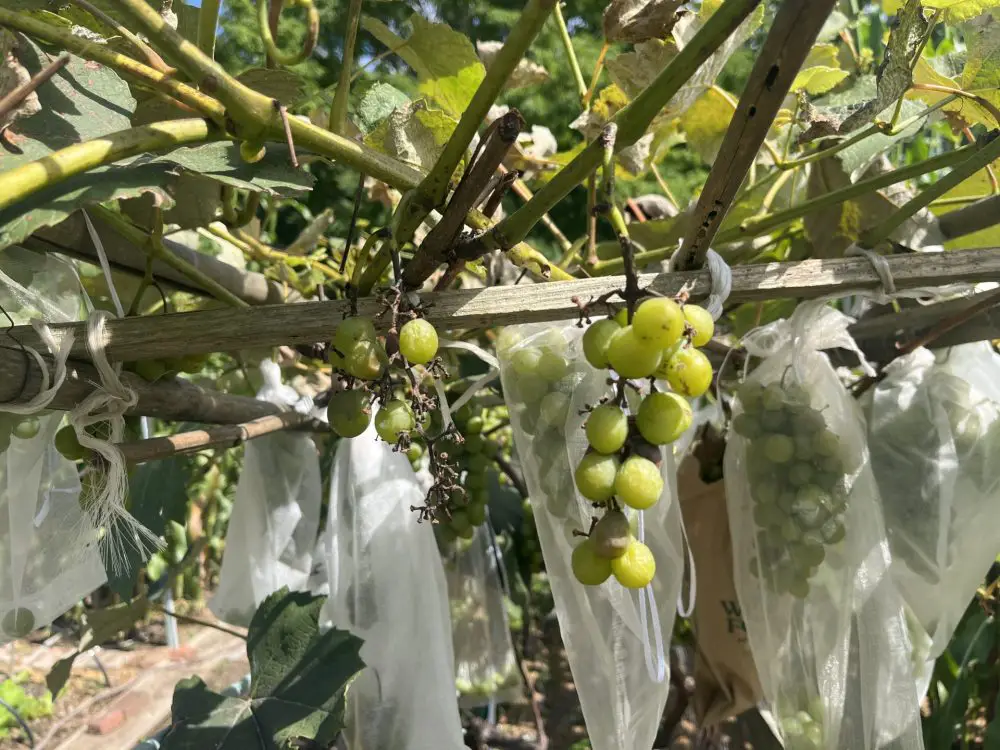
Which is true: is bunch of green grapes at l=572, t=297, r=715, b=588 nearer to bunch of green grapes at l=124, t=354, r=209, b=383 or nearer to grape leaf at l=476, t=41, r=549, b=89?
bunch of green grapes at l=124, t=354, r=209, b=383

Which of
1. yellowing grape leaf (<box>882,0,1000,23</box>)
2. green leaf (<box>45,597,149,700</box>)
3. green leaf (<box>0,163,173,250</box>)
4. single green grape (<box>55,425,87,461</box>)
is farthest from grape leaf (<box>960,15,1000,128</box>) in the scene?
green leaf (<box>45,597,149,700</box>)

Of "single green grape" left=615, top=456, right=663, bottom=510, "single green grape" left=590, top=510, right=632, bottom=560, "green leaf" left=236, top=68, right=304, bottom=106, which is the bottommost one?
"single green grape" left=590, top=510, right=632, bottom=560

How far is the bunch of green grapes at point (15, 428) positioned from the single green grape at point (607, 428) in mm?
509

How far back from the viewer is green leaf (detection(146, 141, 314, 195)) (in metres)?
0.49

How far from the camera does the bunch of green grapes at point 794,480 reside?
0.71m

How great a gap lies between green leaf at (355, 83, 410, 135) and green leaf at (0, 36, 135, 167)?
9.0 inches

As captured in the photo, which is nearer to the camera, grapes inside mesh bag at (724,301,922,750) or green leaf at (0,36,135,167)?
green leaf at (0,36,135,167)

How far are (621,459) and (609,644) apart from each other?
1.02 ft

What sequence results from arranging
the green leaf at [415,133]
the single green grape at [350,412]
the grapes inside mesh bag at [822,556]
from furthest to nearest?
1. the grapes inside mesh bag at [822,556]
2. the green leaf at [415,133]
3. the single green grape at [350,412]

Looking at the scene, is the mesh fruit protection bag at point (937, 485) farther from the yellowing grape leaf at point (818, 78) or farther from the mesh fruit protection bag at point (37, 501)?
the mesh fruit protection bag at point (37, 501)

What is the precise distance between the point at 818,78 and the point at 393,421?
657 millimetres

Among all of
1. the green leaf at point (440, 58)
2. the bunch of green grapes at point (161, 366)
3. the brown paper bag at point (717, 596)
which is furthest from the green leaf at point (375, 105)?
the brown paper bag at point (717, 596)

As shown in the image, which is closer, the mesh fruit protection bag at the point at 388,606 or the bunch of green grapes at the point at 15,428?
the bunch of green grapes at the point at 15,428

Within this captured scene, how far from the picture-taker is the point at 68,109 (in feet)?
1.63
